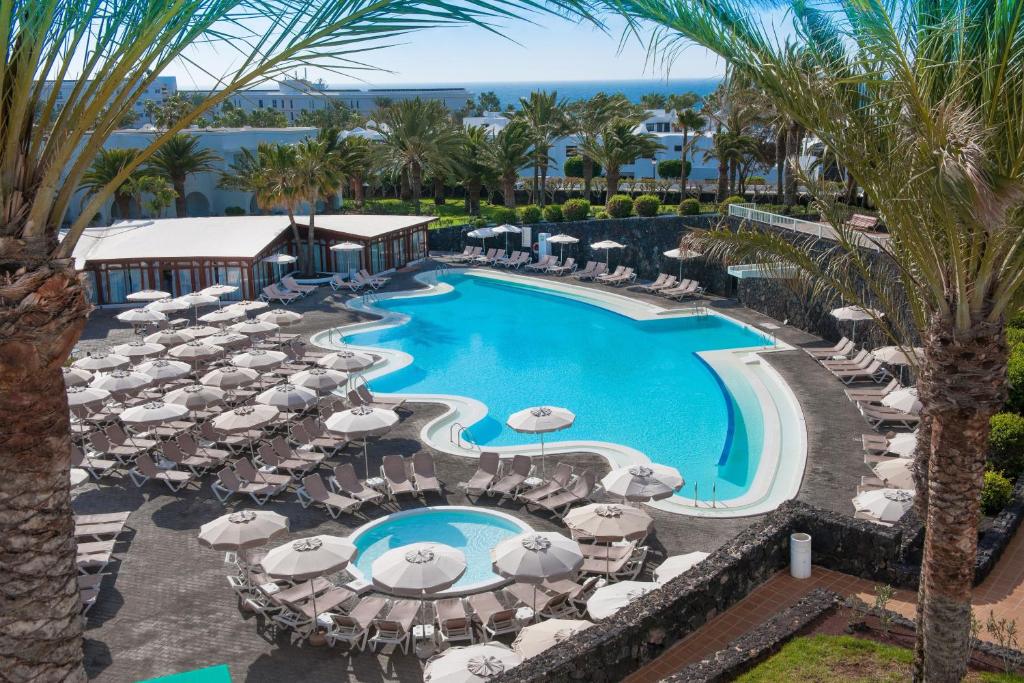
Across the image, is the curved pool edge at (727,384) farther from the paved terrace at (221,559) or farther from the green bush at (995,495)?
the green bush at (995,495)

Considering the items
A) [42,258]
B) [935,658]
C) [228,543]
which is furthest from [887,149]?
[228,543]

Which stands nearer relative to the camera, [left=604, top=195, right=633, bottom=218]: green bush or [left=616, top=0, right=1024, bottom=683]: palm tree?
[left=616, top=0, right=1024, bottom=683]: palm tree

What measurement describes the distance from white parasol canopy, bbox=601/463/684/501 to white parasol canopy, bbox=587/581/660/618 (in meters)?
2.82

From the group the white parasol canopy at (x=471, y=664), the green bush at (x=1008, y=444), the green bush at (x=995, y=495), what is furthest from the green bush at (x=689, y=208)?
the white parasol canopy at (x=471, y=664)

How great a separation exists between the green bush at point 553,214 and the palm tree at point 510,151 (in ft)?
17.5

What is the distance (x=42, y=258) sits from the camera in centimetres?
460

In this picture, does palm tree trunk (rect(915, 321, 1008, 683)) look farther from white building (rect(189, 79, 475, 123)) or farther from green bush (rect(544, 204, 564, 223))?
white building (rect(189, 79, 475, 123))

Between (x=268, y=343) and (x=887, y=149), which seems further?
(x=268, y=343)

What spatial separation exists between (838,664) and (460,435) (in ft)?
38.7

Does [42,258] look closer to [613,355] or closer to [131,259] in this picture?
[613,355]

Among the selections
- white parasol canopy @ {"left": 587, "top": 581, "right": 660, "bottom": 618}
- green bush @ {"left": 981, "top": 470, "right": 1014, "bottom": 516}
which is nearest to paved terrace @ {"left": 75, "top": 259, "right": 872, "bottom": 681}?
white parasol canopy @ {"left": 587, "top": 581, "right": 660, "bottom": 618}

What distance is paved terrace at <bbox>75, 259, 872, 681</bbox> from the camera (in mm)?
11430

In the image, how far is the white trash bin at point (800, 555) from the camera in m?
10.9

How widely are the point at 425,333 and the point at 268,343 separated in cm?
500
